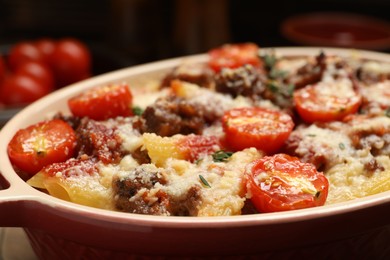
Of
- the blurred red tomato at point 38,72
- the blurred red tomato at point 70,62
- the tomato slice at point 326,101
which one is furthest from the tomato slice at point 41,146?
the blurred red tomato at point 70,62

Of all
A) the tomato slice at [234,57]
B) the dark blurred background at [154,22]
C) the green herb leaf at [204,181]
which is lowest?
the dark blurred background at [154,22]

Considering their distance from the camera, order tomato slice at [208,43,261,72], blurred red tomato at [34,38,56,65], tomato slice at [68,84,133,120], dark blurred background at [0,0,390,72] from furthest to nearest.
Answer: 1. dark blurred background at [0,0,390,72]
2. blurred red tomato at [34,38,56,65]
3. tomato slice at [208,43,261,72]
4. tomato slice at [68,84,133,120]

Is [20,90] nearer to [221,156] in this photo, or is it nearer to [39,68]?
[39,68]

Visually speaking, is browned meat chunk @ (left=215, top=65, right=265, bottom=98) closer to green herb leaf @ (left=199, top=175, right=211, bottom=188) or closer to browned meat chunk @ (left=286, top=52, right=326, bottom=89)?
browned meat chunk @ (left=286, top=52, right=326, bottom=89)

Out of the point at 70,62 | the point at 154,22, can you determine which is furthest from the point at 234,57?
the point at 154,22

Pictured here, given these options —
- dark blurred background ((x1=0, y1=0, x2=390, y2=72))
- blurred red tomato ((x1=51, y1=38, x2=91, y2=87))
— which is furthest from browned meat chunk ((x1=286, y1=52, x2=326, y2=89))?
blurred red tomato ((x1=51, y1=38, x2=91, y2=87))

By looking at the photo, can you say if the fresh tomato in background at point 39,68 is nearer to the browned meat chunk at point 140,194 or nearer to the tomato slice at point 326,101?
the tomato slice at point 326,101
